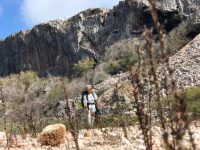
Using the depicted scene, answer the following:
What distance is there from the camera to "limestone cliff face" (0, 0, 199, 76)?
47.3 metres

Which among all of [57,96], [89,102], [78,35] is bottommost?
[89,102]

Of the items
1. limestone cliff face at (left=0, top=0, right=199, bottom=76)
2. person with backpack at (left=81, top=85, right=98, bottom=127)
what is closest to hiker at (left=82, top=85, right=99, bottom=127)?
person with backpack at (left=81, top=85, right=98, bottom=127)

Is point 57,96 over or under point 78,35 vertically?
under

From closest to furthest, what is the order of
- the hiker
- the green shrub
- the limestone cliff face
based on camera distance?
1. the hiker
2. the green shrub
3. the limestone cliff face

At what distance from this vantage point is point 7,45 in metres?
78.4

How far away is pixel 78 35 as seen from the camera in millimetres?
63219

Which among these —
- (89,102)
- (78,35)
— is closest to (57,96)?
(89,102)

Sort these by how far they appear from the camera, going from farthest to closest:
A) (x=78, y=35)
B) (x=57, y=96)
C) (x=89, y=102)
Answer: (x=78, y=35), (x=57, y=96), (x=89, y=102)

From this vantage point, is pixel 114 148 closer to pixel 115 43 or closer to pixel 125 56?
pixel 125 56

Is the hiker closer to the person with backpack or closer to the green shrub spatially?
the person with backpack

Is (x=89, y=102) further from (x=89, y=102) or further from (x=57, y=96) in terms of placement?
(x=57, y=96)

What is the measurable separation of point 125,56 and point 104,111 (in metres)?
22.4

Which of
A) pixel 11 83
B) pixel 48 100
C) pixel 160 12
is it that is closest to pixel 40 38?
pixel 11 83

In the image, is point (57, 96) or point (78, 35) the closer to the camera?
point (57, 96)
